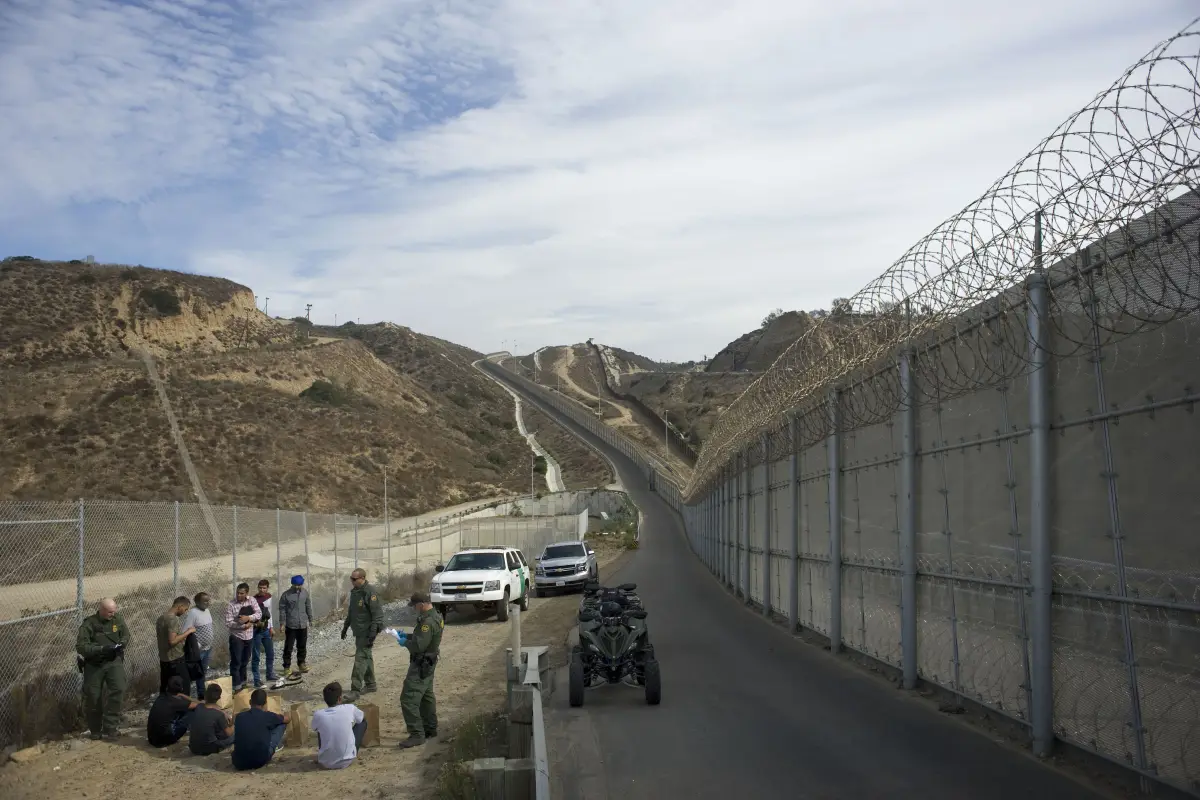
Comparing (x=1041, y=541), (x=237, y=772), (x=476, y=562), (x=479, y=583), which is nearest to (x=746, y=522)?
(x=479, y=583)

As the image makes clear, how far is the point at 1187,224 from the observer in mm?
5867

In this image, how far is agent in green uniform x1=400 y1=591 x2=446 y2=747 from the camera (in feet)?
36.5

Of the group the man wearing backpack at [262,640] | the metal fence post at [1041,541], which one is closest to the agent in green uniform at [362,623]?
the man wearing backpack at [262,640]

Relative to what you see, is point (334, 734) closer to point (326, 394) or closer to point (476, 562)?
point (476, 562)

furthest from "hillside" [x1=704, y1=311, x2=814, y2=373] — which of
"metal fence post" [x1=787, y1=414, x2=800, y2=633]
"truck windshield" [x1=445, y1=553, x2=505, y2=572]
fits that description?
"metal fence post" [x1=787, y1=414, x2=800, y2=633]

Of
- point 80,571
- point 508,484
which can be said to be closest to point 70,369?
point 508,484

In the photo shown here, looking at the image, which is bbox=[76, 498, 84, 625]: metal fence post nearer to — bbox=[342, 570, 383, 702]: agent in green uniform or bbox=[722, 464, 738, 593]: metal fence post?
bbox=[342, 570, 383, 702]: agent in green uniform

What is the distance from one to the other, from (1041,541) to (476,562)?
19.8 meters

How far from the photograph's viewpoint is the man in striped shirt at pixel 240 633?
14.5m

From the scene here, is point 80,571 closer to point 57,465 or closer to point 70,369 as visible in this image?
point 57,465

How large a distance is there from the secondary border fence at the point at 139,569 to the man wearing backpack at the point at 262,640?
136 centimetres

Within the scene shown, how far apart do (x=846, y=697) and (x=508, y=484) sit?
7297cm

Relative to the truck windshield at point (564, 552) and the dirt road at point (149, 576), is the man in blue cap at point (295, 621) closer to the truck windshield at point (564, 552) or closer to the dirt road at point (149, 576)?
the dirt road at point (149, 576)

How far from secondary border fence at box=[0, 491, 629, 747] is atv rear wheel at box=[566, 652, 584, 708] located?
19.9ft
